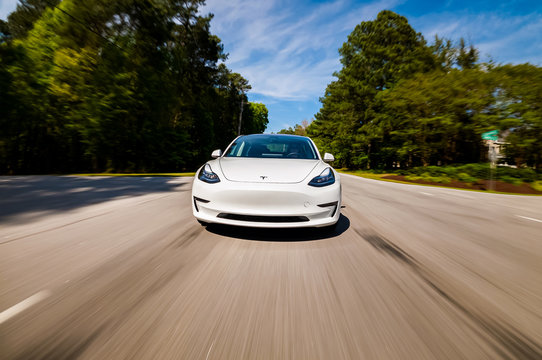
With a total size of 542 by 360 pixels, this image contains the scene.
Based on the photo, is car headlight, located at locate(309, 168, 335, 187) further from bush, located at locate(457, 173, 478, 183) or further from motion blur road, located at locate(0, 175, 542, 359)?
bush, located at locate(457, 173, 478, 183)

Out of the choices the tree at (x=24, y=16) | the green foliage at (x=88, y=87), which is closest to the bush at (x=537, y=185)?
the green foliage at (x=88, y=87)

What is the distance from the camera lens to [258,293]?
1.94 m

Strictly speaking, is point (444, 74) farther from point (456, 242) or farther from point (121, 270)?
point (121, 270)

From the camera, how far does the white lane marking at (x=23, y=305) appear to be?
5.00 ft

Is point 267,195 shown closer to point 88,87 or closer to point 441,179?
point 88,87

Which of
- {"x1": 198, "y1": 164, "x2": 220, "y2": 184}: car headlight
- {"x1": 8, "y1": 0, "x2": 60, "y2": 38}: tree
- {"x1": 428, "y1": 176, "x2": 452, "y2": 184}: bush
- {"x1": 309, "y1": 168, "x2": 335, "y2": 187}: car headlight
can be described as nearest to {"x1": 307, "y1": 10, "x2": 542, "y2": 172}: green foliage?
{"x1": 428, "y1": 176, "x2": 452, "y2": 184}: bush

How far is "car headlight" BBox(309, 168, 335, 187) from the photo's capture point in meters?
3.04

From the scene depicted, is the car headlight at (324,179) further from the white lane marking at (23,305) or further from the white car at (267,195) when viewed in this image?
the white lane marking at (23,305)

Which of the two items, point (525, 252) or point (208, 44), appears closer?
point (525, 252)

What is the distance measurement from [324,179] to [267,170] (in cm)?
73

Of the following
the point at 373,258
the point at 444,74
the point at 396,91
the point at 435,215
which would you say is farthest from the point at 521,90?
the point at 373,258

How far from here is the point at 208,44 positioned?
98.0 ft

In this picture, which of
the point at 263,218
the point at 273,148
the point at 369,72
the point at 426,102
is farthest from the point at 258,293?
the point at 369,72

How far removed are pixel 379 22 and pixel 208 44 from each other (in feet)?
68.0
